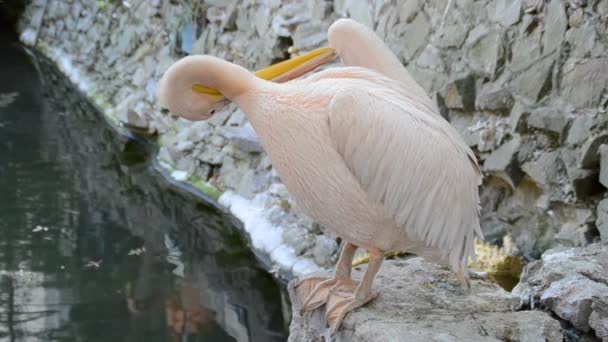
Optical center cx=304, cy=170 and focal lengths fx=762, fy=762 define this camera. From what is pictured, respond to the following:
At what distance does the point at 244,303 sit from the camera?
427 centimetres

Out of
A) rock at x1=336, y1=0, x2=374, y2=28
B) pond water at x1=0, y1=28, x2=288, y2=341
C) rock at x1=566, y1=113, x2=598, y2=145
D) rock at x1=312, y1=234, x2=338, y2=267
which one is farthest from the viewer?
rock at x1=336, y1=0, x2=374, y2=28

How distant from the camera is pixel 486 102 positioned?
12.9 ft

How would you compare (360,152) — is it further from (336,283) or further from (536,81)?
(536,81)

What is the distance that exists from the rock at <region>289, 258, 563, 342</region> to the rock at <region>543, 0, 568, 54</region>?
64.3 inches

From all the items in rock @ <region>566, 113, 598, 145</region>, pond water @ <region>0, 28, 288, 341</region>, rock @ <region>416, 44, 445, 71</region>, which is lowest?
pond water @ <region>0, 28, 288, 341</region>

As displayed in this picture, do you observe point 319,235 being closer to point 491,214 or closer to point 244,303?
A: point 244,303

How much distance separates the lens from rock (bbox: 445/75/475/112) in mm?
4066

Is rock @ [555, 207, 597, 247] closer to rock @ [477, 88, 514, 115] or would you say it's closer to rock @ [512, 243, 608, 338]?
rock @ [477, 88, 514, 115]

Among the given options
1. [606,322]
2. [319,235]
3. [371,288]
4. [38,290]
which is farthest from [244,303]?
[606,322]

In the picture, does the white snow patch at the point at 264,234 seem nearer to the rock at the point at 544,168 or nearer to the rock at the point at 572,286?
the rock at the point at 544,168

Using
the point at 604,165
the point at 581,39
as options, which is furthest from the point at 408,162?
the point at 581,39

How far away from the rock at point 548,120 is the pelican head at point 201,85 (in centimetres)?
188

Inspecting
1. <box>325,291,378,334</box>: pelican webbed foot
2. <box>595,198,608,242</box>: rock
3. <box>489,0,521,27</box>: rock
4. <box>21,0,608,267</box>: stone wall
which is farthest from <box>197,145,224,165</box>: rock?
<box>325,291,378,334</box>: pelican webbed foot

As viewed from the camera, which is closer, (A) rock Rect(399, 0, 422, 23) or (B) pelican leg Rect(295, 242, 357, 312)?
(B) pelican leg Rect(295, 242, 357, 312)
